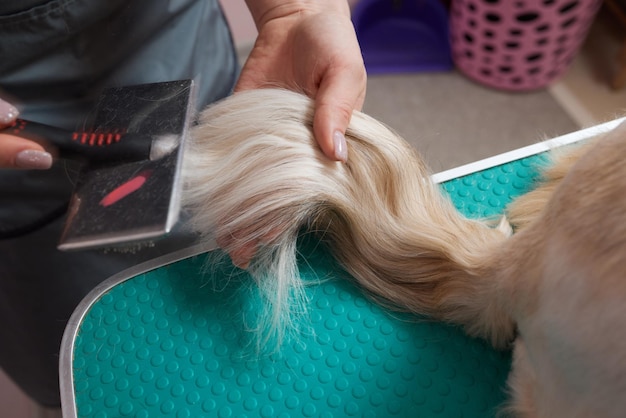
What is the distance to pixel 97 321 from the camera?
2.37 feet

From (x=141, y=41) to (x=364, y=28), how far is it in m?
1.23

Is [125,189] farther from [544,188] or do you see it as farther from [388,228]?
[544,188]

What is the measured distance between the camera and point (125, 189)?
0.53m

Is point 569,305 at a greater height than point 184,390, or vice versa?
point 569,305

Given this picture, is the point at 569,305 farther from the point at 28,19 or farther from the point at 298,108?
the point at 28,19

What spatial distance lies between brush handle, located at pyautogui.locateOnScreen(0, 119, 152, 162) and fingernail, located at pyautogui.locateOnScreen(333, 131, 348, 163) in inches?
7.4

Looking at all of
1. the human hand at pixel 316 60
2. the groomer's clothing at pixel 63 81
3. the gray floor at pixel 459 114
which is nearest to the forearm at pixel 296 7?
the human hand at pixel 316 60

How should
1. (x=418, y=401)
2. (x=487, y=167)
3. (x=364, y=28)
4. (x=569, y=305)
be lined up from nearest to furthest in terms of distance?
(x=569, y=305)
(x=418, y=401)
(x=487, y=167)
(x=364, y=28)

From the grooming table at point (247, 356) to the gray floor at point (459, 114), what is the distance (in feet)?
3.11

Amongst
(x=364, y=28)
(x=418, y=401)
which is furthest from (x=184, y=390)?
(x=364, y=28)

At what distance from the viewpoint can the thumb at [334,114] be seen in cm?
63

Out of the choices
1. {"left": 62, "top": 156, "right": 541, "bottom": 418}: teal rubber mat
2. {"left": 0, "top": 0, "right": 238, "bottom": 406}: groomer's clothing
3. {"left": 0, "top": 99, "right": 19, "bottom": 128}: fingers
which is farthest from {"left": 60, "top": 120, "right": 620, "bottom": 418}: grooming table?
{"left": 0, "top": 99, "right": 19, "bottom": 128}: fingers

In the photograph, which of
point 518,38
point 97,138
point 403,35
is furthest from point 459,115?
point 97,138

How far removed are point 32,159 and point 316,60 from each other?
36 cm
